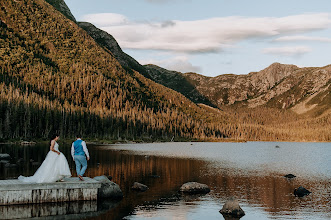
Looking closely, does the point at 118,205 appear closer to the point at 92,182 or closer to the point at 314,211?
the point at 92,182

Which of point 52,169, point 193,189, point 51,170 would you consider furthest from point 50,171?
point 193,189

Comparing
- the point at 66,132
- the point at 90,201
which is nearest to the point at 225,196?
the point at 90,201

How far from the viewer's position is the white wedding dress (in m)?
33.1

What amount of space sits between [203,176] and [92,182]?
97.8 ft

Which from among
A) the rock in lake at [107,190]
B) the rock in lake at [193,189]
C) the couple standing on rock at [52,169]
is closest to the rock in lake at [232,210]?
the rock in lake at [193,189]

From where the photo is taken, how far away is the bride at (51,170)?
109ft

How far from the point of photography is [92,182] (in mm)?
35031

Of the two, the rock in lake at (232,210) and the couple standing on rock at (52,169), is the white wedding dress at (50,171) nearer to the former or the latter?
the couple standing on rock at (52,169)

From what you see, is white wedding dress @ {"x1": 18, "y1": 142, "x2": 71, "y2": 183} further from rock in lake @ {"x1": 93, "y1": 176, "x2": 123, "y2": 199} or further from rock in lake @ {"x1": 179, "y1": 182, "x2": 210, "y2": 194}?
rock in lake @ {"x1": 179, "y1": 182, "x2": 210, "y2": 194}

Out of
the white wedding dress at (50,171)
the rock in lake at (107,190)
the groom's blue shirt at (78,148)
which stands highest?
the groom's blue shirt at (78,148)

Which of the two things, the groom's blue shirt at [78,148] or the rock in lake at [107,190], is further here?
the groom's blue shirt at [78,148]

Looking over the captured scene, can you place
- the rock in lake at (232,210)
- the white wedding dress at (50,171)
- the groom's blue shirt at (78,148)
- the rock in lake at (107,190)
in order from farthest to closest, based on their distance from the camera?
the groom's blue shirt at (78,148) → the rock in lake at (107,190) → the white wedding dress at (50,171) → the rock in lake at (232,210)

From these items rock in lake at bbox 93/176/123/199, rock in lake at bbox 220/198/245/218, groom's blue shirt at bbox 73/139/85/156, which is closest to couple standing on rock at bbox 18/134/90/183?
groom's blue shirt at bbox 73/139/85/156

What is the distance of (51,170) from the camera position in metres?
33.4
